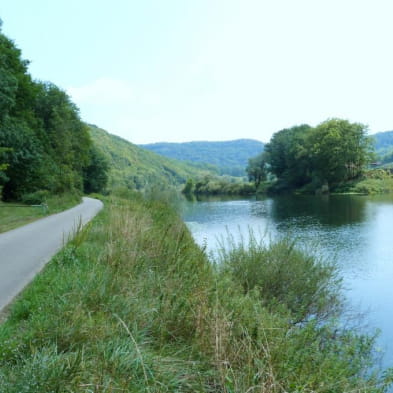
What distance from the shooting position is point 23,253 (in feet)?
31.7

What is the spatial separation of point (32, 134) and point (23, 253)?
2168 centimetres

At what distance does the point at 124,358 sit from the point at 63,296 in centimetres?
182

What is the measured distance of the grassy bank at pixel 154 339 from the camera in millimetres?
3396

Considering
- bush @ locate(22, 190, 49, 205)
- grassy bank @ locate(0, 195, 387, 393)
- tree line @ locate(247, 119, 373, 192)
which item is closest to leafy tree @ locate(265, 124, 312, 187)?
tree line @ locate(247, 119, 373, 192)

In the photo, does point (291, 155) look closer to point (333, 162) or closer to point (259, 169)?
point (259, 169)

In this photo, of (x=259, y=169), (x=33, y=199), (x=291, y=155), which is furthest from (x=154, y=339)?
(x=259, y=169)

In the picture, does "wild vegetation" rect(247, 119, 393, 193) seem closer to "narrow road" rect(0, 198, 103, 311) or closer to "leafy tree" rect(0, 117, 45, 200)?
"leafy tree" rect(0, 117, 45, 200)

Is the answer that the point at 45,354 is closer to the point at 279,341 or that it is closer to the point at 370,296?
the point at 279,341

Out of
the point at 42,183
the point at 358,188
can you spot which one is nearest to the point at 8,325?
the point at 42,183

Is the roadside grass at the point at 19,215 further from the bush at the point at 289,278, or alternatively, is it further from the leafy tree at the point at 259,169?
the leafy tree at the point at 259,169

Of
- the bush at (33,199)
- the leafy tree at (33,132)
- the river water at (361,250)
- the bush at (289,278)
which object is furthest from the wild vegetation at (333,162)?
the bush at (289,278)

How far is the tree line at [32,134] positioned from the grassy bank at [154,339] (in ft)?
49.4

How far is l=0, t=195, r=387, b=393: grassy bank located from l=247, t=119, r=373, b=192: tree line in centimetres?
6481

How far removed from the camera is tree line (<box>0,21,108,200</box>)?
25.4 metres
